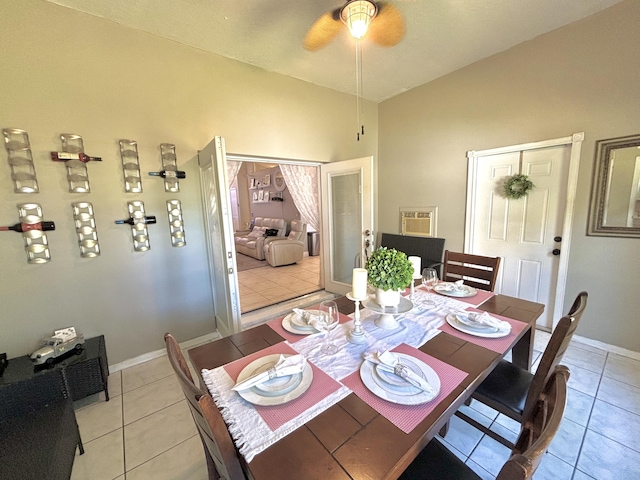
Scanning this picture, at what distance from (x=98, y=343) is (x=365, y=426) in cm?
233

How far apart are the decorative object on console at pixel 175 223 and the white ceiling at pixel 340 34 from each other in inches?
57.6

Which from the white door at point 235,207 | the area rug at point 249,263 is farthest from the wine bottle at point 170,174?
the white door at point 235,207

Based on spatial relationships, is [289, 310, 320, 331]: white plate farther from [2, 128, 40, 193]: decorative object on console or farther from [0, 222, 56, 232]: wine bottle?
[2, 128, 40, 193]: decorative object on console

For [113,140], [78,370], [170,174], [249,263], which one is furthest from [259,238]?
[78,370]

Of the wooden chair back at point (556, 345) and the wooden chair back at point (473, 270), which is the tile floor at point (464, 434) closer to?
the wooden chair back at point (556, 345)

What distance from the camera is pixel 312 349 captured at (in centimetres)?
123

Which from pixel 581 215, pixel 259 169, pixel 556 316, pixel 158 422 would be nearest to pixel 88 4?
pixel 158 422

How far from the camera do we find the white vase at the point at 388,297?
131cm

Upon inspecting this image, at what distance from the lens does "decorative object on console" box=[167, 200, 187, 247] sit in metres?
2.45

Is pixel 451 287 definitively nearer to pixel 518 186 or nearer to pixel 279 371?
pixel 279 371

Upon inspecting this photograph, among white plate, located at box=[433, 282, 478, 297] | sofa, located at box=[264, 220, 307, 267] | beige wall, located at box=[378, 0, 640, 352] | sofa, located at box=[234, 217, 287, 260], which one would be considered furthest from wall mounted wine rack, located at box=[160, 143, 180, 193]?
sofa, located at box=[234, 217, 287, 260]

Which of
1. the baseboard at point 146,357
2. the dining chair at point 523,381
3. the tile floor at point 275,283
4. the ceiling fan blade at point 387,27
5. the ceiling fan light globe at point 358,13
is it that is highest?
the ceiling fan blade at point 387,27

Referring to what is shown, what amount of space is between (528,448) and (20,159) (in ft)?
10.0

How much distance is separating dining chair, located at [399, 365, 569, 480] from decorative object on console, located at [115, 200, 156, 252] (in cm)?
248
